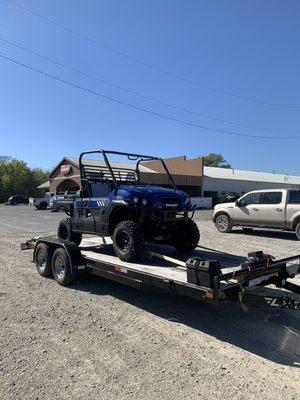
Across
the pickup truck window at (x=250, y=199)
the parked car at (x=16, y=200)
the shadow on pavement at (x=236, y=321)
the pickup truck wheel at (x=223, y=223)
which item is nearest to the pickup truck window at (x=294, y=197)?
the pickup truck window at (x=250, y=199)

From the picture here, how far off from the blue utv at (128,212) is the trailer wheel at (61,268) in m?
0.74

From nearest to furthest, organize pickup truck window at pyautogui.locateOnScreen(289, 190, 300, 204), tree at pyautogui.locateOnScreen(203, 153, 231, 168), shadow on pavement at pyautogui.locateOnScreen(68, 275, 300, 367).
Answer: shadow on pavement at pyautogui.locateOnScreen(68, 275, 300, 367), pickup truck window at pyautogui.locateOnScreen(289, 190, 300, 204), tree at pyautogui.locateOnScreen(203, 153, 231, 168)

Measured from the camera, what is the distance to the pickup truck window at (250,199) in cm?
1628

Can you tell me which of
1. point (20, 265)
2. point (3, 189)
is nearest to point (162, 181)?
point (20, 265)

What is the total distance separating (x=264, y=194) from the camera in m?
16.1

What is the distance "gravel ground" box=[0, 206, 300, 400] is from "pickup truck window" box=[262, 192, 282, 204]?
9.68 m

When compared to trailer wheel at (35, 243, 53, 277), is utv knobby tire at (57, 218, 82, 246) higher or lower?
higher

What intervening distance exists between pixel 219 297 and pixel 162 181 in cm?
3846

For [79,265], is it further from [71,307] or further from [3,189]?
[3,189]

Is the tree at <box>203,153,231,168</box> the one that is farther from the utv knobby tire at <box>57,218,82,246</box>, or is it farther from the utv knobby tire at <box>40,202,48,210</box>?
the utv knobby tire at <box>57,218,82,246</box>

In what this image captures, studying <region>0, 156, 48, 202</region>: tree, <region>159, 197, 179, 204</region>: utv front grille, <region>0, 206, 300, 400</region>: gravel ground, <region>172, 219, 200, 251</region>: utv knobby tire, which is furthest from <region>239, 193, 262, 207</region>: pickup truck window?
<region>0, 156, 48, 202</region>: tree

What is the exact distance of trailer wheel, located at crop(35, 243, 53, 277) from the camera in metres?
8.30

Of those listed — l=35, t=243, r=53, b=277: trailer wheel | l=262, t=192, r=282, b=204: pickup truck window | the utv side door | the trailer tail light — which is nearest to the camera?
the trailer tail light

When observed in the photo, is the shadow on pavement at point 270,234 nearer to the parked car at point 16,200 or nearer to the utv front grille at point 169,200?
the utv front grille at point 169,200
